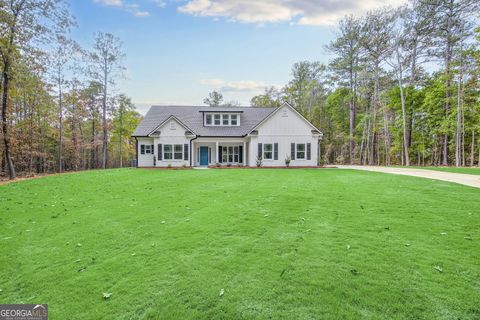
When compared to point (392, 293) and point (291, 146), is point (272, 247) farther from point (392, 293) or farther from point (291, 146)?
point (291, 146)

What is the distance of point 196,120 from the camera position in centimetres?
2367

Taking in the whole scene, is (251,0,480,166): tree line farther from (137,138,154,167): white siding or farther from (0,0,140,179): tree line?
(0,0,140,179): tree line

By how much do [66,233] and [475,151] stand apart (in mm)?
Result: 33902

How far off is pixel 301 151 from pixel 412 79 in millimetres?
13952

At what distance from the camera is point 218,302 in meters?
2.61

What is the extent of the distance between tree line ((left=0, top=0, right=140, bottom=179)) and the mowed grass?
13.0 m

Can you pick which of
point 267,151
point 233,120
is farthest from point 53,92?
point 267,151

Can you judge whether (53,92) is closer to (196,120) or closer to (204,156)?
(196,120)

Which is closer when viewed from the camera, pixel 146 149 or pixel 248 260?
pixel 248 260

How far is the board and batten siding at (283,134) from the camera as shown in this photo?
68.7 feet

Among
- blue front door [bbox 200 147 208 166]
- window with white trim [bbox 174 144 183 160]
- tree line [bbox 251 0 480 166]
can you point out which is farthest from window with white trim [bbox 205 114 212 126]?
tree line [bbox 251 0 480 166]

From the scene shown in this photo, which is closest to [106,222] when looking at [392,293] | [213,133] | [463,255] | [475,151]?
[392,293]

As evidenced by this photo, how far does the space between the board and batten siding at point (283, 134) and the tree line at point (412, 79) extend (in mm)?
9867

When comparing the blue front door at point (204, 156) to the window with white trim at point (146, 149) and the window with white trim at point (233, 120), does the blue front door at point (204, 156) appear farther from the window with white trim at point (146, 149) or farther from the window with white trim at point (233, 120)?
the window with white trim at point (146, 149)
